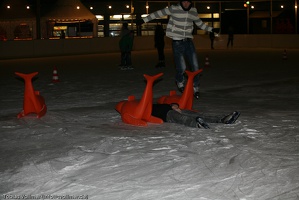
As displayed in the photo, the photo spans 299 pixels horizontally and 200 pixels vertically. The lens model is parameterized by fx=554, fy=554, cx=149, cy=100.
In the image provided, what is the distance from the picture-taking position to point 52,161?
208 inches

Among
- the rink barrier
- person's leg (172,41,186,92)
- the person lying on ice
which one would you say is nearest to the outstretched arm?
person's leg (172,41,186,92)

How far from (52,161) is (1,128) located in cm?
222

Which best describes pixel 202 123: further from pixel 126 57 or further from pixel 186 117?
pixel 126 57

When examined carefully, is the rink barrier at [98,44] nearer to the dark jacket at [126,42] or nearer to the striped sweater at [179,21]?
the dark jacket at [126,42]

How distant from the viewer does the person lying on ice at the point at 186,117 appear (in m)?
6.79

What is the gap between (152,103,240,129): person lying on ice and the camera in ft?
22.3

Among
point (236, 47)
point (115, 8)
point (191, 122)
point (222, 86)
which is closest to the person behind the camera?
point (191, 122)

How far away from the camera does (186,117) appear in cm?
694

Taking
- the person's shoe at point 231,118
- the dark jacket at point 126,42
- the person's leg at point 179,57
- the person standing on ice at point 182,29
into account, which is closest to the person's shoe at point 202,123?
the person's shoe at point 231,118

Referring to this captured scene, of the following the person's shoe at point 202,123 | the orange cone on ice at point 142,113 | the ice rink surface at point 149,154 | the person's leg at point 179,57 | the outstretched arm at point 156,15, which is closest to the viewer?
the ice rink surface at point 149,154

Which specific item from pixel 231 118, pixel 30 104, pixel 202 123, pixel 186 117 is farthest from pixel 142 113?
pixel 30 104

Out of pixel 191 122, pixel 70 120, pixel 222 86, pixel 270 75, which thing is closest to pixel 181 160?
pixel 191 122

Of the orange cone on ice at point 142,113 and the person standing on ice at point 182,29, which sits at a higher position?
the person standing on ice at point 182,29

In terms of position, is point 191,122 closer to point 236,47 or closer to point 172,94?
point 172,94
